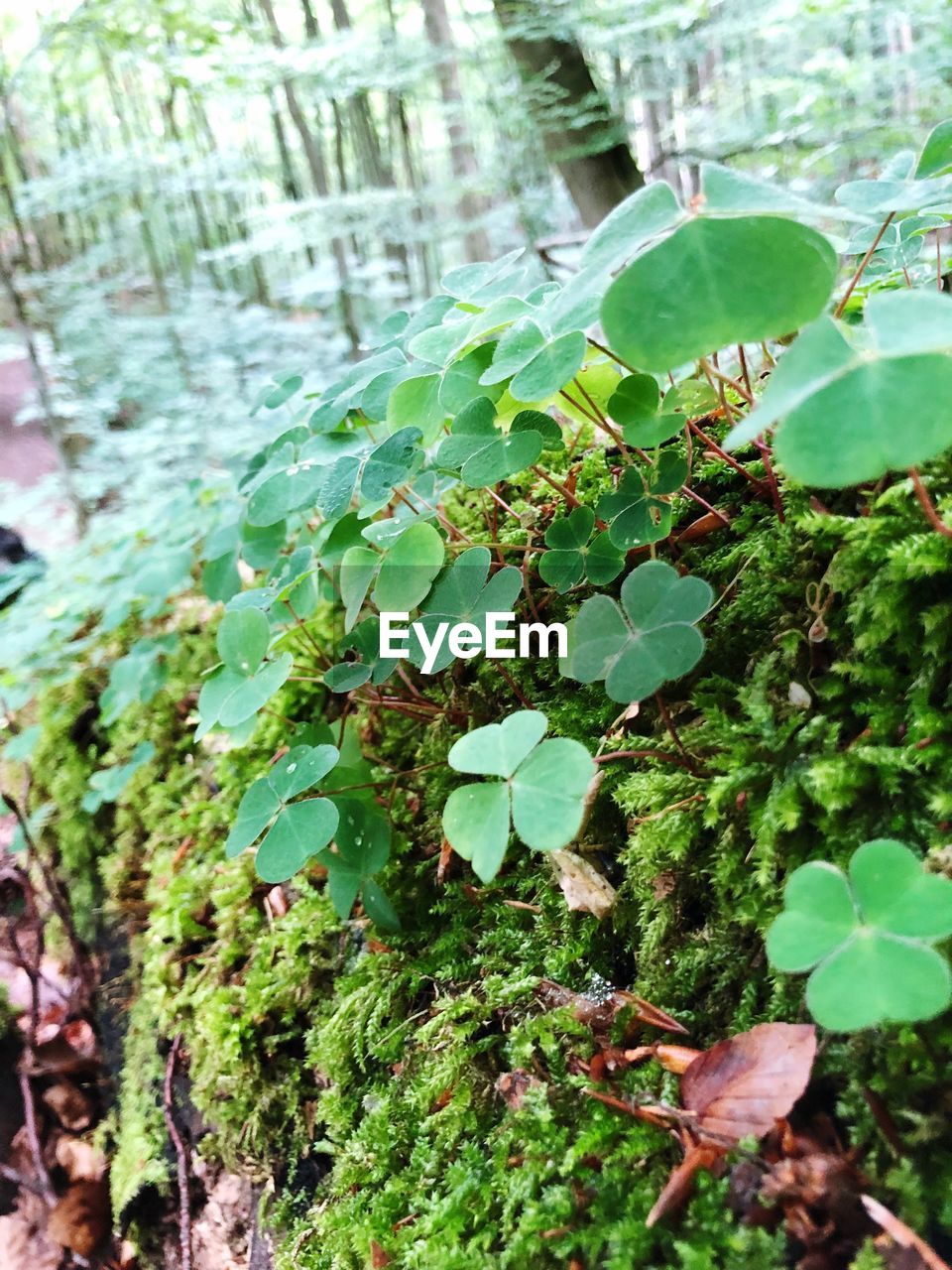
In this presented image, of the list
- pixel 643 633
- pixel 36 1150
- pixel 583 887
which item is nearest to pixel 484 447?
pixel 643 633

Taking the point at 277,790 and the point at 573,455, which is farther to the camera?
the point at 573,455

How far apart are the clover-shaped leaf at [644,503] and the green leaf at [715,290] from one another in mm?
269

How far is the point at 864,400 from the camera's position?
1.75ft

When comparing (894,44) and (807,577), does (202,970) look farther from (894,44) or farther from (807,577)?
(894,44)

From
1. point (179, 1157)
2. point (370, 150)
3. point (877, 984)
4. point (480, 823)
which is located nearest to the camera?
point (877, 984)

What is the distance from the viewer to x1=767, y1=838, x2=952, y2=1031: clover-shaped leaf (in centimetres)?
50

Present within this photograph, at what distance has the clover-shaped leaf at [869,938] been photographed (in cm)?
50

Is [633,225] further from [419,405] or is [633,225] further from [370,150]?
[370,150]

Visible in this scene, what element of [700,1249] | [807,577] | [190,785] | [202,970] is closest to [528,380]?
[807,577]

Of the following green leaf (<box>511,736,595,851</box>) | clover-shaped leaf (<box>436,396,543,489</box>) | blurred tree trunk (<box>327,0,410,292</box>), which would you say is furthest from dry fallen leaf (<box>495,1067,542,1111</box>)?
blurred tree trunk (<box>327,0,410,292</box>)

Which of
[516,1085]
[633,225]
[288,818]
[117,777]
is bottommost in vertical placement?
[117,777]

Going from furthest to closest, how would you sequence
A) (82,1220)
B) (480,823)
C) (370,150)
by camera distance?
(370,150) → (82,1220) → (480,823)

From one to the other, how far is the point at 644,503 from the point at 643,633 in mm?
194

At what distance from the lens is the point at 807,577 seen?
852 mm
